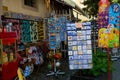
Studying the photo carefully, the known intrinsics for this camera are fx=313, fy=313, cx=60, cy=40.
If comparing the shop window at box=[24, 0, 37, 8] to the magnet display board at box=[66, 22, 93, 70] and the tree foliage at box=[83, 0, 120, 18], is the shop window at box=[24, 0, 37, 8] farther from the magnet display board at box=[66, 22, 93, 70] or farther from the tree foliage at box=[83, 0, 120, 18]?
Answer: the tree foliage at box=[83, 0, 120, 18]

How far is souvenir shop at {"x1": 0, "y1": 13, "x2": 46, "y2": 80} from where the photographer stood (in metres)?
5.69

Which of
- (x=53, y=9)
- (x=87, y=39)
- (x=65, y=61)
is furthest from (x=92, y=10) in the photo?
(x=87, y=39)

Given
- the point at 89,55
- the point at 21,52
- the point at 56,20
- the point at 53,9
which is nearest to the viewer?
the point at 89,55

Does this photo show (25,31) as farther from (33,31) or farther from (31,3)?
(31,3)

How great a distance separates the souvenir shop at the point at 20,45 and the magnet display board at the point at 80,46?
1.46 metres

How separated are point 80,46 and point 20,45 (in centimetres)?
272

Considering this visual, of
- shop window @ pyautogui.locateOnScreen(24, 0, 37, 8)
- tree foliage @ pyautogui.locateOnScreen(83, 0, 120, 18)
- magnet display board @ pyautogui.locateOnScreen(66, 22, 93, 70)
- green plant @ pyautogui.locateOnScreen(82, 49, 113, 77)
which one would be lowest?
green plant @ pyautogui.locateOnScreen(82, 49, 113, 77)

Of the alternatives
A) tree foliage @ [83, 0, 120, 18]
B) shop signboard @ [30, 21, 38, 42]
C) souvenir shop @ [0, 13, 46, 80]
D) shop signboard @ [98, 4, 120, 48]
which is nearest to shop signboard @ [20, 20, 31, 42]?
souvenir shop @ [0, 13, 46, 80]

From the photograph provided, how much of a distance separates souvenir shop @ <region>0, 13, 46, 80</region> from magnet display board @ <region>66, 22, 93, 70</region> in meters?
1.46

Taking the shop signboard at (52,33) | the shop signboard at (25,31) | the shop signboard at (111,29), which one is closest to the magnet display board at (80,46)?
the shop signboard at (111,29)

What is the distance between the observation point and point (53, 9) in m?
17.4

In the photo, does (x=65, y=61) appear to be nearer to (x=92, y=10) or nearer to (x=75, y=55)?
(x=75, y=55)

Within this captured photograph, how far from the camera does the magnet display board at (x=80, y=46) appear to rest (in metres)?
9.18

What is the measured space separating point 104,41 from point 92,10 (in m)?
20.9
